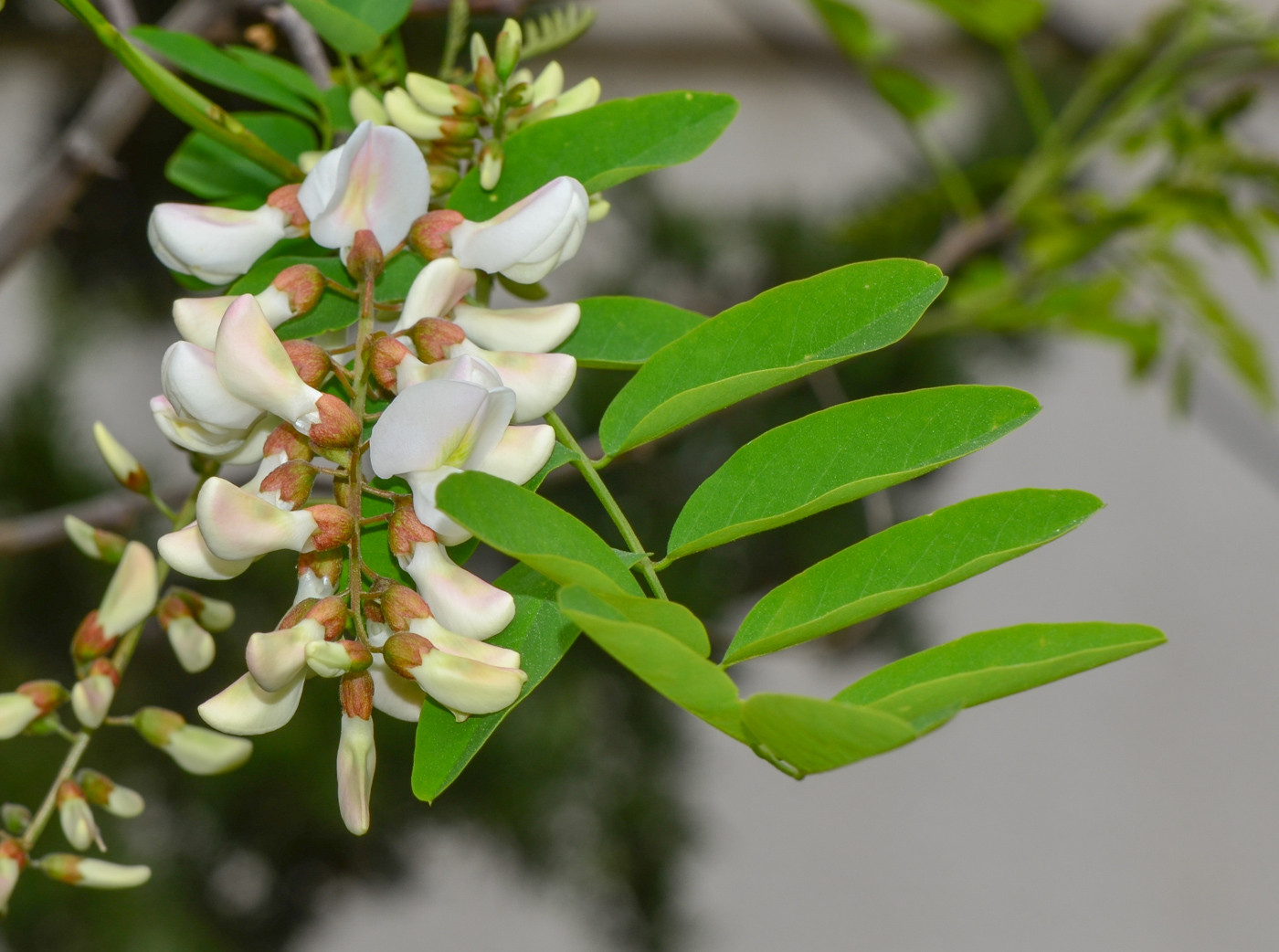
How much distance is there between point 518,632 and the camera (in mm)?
171

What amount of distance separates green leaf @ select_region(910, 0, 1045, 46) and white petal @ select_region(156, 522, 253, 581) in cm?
42

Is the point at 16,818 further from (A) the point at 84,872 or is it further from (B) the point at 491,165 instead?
(B) the point at 491,165

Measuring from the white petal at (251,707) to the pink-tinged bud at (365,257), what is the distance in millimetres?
69

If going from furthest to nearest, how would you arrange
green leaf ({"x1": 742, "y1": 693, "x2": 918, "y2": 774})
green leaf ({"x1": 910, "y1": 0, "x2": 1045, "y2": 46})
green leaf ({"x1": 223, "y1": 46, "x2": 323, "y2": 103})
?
green leaf ({"x1": 910, "y1": 0, "x2": 1045, "y2": 46})
green leaf ({"x1": 223, "y1": 46, "x2": 323, "y2": 103})
green leaf ({"x1": 742, "y1": 693, "x2": 918, "y2": 774})

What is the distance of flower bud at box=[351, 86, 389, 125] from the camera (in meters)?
0.21

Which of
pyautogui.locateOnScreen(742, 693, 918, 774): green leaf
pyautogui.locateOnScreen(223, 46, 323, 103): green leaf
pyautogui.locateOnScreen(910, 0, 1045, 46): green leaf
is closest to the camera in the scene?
pyautogui.locateOnScreen(742, 693, 918, 774): green leaf

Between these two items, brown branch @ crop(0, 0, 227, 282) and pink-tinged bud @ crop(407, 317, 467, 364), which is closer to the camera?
pink-tinged bud @ crop(407, 317, 467, 364)

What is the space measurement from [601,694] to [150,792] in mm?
274

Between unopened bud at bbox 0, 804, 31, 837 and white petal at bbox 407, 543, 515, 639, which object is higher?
white petal at bbox 407, 543, 515, 639

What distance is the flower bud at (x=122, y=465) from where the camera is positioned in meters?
0.25

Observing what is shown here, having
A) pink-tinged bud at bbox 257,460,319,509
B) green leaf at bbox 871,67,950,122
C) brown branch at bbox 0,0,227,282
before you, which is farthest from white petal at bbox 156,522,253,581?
green leaf at bbox 871,67,950,122

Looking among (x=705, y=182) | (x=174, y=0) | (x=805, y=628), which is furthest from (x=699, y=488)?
(x=705, y=182)

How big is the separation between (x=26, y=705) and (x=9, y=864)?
0.03 meters

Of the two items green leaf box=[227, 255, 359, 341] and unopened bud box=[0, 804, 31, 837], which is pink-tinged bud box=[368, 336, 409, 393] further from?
unopened bud box=[0, 804, 31, 837]
